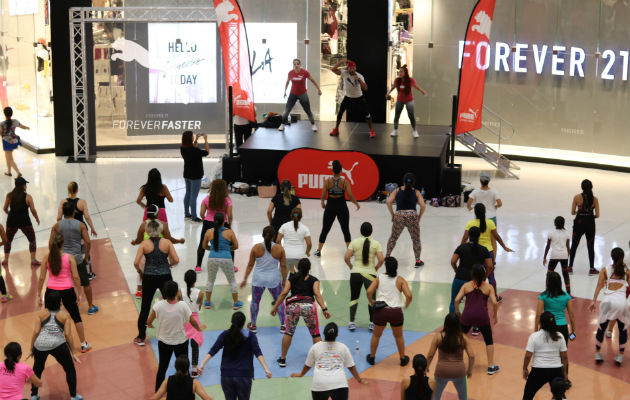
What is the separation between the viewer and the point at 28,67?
24766 mm

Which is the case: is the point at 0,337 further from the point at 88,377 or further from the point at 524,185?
the point at 524,185

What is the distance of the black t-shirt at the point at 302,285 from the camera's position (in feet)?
33.6

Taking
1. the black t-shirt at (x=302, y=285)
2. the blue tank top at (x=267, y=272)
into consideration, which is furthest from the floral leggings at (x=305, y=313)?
the blue tank top at (x=267, y=272)

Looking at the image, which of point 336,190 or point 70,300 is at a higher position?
point 336,190

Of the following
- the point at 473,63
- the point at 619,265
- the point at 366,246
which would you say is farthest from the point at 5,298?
the point at 473,63

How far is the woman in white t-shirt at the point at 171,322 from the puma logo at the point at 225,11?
11.6 m

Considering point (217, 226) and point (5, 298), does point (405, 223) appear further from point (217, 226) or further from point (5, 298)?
point (5, 298)

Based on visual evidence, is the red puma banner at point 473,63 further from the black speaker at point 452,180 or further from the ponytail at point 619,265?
the ponytail at point 619,265

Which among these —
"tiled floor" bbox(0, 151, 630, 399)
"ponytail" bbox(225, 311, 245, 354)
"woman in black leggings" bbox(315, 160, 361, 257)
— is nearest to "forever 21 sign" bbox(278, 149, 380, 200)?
"tiled floor" bbox(0, 151, 630, 399)

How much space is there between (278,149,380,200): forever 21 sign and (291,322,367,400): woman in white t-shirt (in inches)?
401

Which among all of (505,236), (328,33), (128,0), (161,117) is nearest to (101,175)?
(161,117)

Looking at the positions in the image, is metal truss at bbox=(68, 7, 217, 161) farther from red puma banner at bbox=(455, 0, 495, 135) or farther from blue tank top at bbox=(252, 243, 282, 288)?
blue tank top at bbox=(252, 243, 282, 288)

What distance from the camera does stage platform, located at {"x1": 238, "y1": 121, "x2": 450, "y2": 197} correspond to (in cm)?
1891

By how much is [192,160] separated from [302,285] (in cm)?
691
